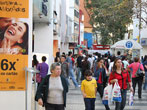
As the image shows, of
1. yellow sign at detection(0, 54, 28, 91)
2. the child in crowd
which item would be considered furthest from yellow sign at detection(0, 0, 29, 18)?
the child in crowd

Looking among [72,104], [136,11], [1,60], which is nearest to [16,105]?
[1,60]

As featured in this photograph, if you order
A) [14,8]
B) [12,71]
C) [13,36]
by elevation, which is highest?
[14,8]

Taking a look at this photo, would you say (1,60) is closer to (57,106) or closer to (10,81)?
(10,81)

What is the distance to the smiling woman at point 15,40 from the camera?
7945 mm

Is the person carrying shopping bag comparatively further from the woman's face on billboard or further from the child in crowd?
the woman's face on billboard

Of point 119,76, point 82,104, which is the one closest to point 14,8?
point 119,76

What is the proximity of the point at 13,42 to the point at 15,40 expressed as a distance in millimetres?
65

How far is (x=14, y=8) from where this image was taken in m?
8.00

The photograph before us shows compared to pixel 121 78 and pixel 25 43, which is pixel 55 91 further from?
pixel 121 78

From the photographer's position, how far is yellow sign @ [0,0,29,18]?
26.1 feet

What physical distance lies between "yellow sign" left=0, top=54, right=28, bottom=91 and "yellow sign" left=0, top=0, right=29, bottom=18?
96 cm

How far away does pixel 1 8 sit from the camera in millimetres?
7949

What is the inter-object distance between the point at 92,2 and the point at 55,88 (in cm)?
4875

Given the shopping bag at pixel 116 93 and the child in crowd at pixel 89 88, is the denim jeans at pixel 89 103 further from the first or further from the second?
the shopping bag at pixel 116 93
